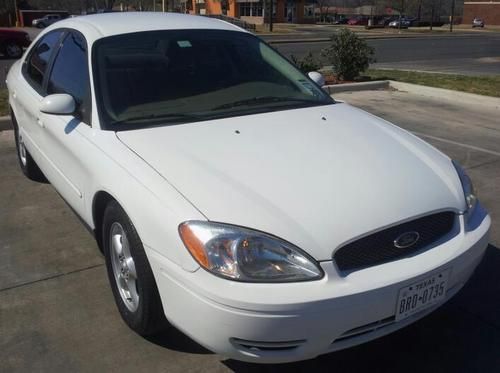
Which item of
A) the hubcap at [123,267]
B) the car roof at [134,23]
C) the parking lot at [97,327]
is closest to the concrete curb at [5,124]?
the parking lot at [97,327]

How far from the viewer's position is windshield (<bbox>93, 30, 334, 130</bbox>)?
319 cm

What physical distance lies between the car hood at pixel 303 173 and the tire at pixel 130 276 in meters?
0.35

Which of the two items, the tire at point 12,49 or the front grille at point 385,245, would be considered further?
the tire at point 12,49

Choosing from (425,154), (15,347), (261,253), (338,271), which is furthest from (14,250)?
(425,154)

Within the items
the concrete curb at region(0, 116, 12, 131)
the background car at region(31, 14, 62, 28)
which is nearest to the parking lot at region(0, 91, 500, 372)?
the concrete curb at region(0, 116, 12, 131)

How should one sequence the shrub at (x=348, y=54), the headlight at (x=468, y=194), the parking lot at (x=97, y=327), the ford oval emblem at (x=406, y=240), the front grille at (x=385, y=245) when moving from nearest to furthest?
the front grille at (x=385, y=245)
the ford oval emblem at (x=406, y=240)
the parking lot at (x=97, y=327)
the headlight at (x=468, y=194)
the shrub at (x=348, y=54)

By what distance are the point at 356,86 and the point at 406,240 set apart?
8784 mm

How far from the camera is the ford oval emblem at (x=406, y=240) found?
237cm

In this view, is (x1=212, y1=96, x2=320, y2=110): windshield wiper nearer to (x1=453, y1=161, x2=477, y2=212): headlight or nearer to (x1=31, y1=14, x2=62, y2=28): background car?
(x1=453, y1=161, x2=477, y2=212): headlight

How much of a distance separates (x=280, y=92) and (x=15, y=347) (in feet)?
7.29

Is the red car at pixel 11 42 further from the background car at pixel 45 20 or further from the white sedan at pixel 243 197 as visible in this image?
the background car at pixel 45 20

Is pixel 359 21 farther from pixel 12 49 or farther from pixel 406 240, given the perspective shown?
pixel 406 240

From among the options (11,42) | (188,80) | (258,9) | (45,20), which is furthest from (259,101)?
(258,9)

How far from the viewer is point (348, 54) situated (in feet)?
36.3
